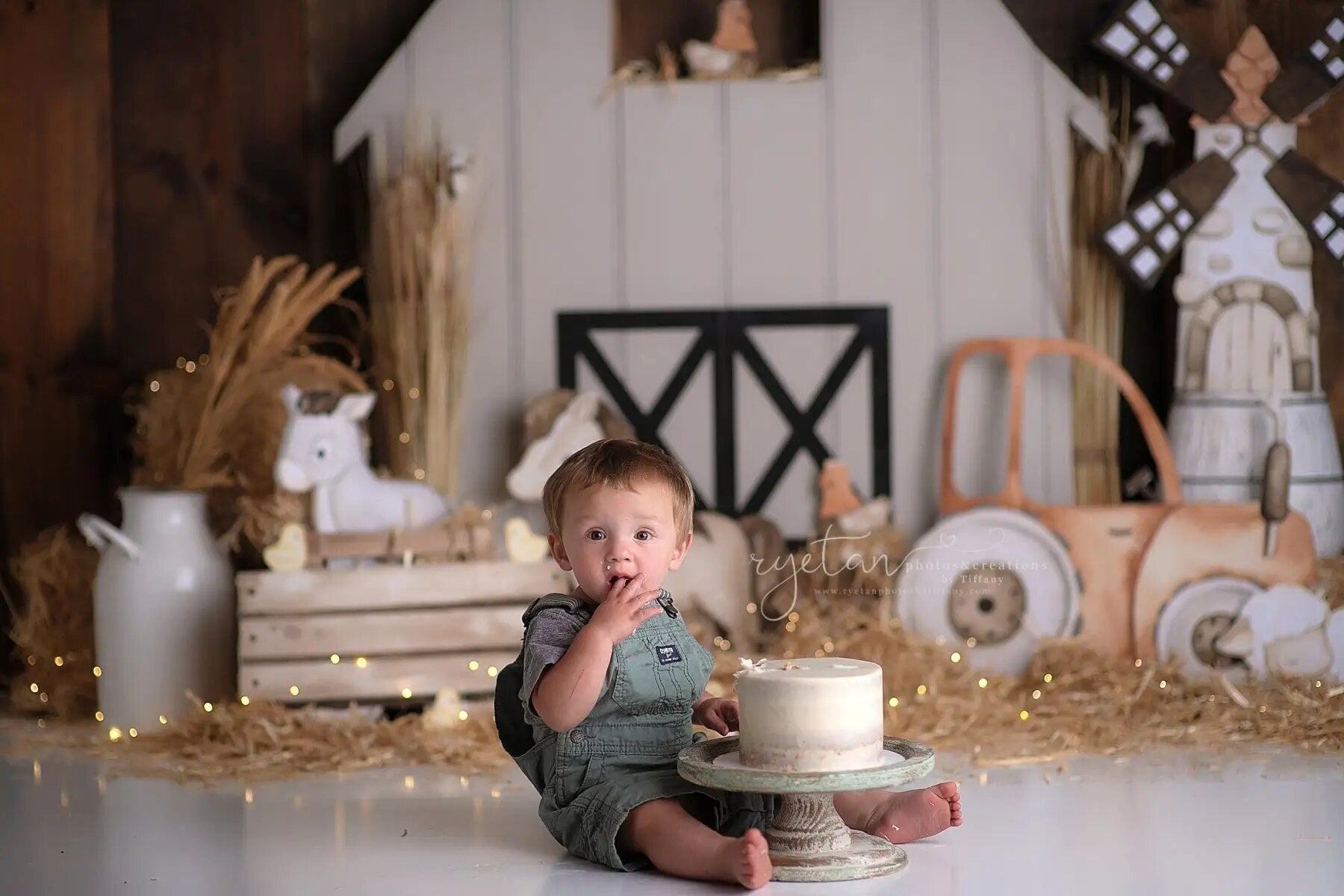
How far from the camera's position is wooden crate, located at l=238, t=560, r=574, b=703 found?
3074 millimetres

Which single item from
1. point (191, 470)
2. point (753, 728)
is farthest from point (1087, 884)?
point (191, 470)

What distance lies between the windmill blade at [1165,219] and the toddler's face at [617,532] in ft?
6.03

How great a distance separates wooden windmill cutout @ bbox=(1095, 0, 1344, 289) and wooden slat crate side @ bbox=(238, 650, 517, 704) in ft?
5.71

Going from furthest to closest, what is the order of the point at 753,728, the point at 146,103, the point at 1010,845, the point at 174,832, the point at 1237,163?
the point at 146,103
the point at 1237,163
the point at 174,832
the point at 1010,845
the point at 753,728

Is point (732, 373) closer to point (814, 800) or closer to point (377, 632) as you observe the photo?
point (377, 632)

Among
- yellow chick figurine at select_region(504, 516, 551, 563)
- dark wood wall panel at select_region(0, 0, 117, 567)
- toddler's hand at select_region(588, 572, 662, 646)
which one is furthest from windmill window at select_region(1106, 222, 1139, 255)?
dark wood wall panel at select_region(0, 0, 117, 567)

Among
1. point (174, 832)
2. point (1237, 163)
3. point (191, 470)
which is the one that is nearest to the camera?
point (174, 832)

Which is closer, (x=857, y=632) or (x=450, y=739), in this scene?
(x=450, y=739)

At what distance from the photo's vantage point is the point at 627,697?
2.13 m

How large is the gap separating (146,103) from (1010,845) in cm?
281

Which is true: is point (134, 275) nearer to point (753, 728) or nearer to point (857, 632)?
point (857, 632)

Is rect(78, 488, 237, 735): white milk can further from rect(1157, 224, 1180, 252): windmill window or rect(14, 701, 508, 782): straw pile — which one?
rect(1157, 224, 1180, 252): windmill window

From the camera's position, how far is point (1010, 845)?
2221 millimetres

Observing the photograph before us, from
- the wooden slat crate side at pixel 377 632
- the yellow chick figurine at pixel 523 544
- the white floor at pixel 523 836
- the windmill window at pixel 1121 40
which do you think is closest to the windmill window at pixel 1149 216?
the windmill window at pixel 1121 40
